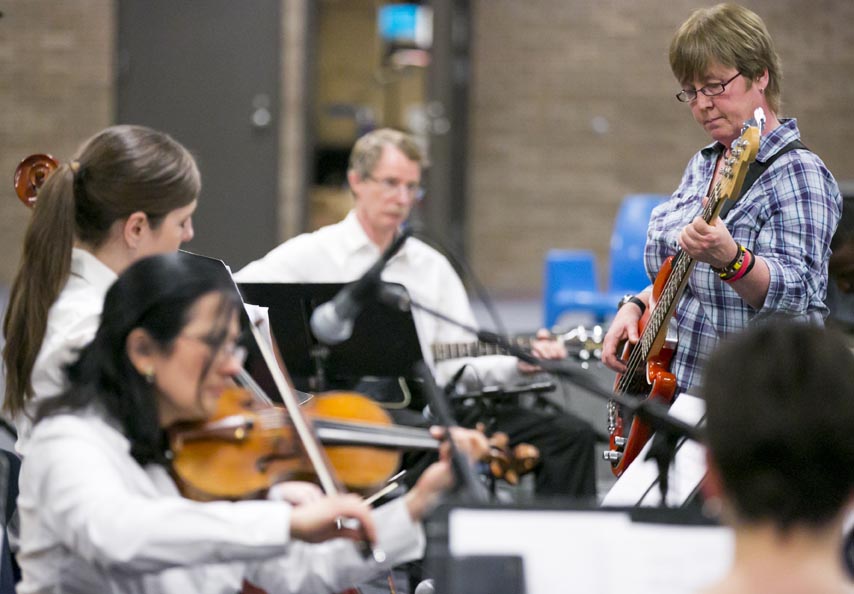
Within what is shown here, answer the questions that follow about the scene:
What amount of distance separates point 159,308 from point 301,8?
272 inches

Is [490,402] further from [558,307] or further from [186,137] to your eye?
[186,137]

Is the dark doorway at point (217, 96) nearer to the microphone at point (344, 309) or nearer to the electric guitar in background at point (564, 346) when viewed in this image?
the electric guitar in background at point (564, 346)

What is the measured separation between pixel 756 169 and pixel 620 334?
18.8 inches

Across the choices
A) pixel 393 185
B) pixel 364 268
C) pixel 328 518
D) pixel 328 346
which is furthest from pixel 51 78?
pixel 328 518

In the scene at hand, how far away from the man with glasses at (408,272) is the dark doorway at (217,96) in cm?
430

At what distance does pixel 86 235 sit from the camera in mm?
2238

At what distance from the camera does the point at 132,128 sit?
7.62 feet

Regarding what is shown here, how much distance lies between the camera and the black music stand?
2936 millimetres

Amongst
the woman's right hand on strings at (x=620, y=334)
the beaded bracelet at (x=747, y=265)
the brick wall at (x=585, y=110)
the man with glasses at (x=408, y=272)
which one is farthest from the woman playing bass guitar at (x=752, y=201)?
the brick wall at (x=585, y=110)

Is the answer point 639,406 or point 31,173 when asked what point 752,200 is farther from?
point 31,173

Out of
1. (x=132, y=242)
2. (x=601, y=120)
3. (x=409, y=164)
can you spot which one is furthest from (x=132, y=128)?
(x=601, y=120)

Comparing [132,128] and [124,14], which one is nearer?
[132,128]

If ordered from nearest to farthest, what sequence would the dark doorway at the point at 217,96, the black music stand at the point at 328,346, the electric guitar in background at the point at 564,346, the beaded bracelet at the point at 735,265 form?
the beaded bracelet at the point at 735,265 → the black music stand at the point at 328,346 → the electric guitar in background at the point at 564,346 → the dark doorway at the point at 217,96

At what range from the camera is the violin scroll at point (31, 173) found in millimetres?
2615
